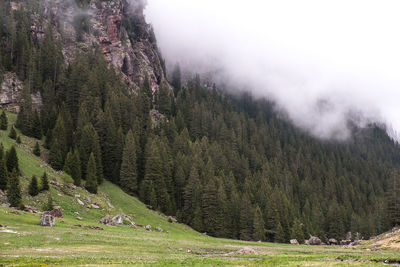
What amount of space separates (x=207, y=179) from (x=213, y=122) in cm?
6653

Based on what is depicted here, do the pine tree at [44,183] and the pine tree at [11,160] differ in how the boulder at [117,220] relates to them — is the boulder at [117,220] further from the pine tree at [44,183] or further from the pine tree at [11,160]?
the pine tree at [11,160]

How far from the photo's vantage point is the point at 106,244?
3816 cm

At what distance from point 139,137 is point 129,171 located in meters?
20.6

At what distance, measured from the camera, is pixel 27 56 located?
4449 inches

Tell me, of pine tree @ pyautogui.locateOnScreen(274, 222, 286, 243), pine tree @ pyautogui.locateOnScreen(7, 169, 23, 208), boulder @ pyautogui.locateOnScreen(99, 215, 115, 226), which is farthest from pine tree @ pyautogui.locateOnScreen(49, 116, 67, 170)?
pine tree @ pyautogui.locateOnScreen(274, 222, 286, 243)

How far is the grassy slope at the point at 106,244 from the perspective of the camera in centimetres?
2828

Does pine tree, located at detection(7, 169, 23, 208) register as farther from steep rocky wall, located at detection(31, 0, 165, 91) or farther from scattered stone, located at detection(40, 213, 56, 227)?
steep rocky wall, located at detection(31, 0, 165, 91)

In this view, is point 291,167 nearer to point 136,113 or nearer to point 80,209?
point 136,113

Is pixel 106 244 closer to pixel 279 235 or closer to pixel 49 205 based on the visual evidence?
pixel 49 205

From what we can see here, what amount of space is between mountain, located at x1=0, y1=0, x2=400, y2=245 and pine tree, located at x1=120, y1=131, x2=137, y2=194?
35cm

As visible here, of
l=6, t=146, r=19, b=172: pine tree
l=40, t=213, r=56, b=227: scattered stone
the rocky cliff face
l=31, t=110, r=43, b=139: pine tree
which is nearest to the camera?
l=40, t=213, r=56, b=227: scattered stone

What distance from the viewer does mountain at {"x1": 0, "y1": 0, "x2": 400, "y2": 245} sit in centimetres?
9181

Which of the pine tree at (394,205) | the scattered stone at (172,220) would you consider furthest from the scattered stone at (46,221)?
the pine tree at (394,205)

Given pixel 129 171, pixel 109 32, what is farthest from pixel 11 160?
pixel 109 32
